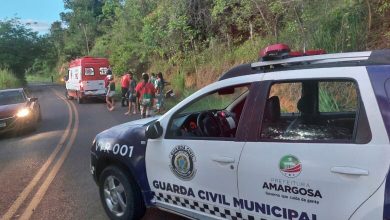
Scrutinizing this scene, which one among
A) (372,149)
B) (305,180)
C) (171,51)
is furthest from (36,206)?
(171,51)

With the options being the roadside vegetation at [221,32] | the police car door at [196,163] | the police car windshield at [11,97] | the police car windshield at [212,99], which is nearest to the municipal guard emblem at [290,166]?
the police car door at [196,163]

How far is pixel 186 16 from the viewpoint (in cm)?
2219

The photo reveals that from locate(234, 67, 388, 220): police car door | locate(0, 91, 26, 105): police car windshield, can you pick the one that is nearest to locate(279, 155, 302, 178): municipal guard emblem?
locate(234, 67, 388, 220): police car door

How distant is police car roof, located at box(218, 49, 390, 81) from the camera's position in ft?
10.4

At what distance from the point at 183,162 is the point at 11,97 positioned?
12.3 metres

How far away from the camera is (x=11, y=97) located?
14.9 metres

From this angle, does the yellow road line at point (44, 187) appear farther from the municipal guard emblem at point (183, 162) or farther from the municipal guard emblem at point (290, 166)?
the municipal guard emblem at point (290, 166)

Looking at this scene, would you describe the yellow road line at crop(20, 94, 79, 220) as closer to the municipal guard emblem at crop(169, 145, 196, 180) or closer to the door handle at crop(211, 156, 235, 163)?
the municipal guard emblem at crop(169, 145, 196, 180)

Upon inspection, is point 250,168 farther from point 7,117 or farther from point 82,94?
point 82,94

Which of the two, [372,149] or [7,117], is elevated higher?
[372,149]

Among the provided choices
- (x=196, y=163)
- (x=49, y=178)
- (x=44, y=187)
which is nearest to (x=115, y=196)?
(x=196, y=163)

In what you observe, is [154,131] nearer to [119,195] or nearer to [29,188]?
[119,195]

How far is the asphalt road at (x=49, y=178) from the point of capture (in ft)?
18.7

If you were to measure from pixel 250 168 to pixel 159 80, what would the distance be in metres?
15.0
